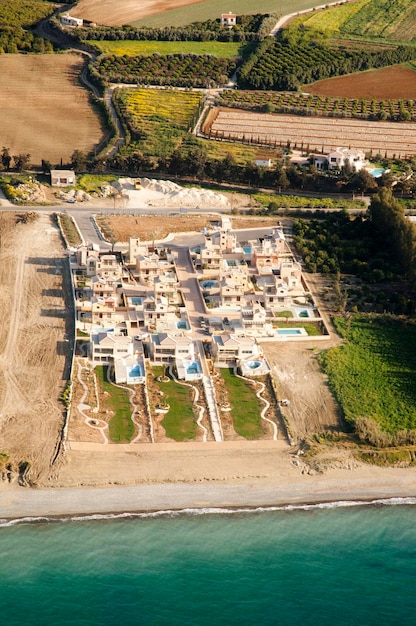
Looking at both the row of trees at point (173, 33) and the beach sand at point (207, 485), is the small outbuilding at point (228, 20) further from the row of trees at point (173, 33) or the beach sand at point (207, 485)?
the beach sand at point (207, 485)

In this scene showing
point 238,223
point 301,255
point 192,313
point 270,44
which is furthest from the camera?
point 270,44

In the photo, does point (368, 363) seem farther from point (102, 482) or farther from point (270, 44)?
point (270, 44)

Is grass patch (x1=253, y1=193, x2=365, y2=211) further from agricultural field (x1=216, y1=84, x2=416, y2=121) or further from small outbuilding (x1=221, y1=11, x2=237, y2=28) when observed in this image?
small outbuilding (x1=221, y1=11, x2=237, y2=28)

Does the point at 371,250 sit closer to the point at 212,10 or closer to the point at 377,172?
the point at 377,172

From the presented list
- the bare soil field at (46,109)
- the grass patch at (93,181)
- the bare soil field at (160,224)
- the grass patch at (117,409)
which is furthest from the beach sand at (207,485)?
the bare soil field at (46,109)

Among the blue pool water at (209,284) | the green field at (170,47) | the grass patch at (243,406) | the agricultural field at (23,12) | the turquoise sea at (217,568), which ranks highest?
the agricultural field at (23,12)

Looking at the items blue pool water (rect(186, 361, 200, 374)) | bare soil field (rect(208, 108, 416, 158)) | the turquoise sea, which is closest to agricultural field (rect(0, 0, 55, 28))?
bare soil field (rect(208, 108, 416, 158))

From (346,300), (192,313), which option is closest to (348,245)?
(346,300)
